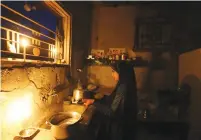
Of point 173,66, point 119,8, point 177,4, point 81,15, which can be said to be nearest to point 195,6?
point 177,4

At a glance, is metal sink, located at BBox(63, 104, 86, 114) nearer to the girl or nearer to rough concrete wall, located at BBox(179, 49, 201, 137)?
the girl

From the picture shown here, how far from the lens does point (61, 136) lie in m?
1.68

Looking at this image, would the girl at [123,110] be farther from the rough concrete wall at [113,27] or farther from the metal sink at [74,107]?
the rough concrete wall at [113,27]

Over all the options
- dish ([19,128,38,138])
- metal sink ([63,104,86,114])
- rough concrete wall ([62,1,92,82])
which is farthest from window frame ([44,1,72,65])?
dish ([19,128,38,138])

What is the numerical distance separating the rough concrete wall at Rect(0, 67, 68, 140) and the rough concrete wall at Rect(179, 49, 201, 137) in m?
2.62

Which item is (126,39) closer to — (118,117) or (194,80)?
(194,80)

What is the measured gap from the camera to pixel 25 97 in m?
Answer: 1.88

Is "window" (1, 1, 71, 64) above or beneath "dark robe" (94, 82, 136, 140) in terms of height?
above

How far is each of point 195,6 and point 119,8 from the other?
80.5 inches

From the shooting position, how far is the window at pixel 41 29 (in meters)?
2.39

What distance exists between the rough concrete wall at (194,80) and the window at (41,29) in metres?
2.58

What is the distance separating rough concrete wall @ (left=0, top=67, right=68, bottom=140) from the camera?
1.55 meters

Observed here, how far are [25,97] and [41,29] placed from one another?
5.92 ft

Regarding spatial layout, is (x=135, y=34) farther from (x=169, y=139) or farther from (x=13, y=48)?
(x=13, y=48)
